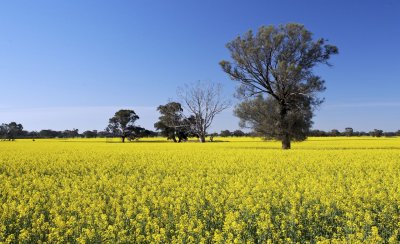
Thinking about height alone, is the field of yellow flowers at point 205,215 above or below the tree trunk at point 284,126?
below

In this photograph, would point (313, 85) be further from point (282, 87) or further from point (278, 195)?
point (278, 195)

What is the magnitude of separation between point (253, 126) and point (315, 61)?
7463mm

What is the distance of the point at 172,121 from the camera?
69125 millimetres

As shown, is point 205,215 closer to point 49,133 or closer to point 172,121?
point 172,121

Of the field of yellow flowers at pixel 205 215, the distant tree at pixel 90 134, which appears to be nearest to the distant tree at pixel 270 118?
the field of yellow flowers at pixel 205 215

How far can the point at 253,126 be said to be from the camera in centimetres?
3269

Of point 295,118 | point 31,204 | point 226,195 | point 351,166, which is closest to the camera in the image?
point 31,204

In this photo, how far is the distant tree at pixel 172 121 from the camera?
2763 inches

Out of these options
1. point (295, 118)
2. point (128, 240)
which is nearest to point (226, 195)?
point (128, 240)

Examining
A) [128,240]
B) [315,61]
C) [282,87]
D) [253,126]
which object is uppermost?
[315,61]

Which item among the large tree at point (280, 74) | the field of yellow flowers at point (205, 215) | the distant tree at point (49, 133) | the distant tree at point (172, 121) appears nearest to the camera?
the field of yellow flowers at point (205, 215)

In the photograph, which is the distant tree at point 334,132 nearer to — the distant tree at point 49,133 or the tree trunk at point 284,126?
the tree trunk at point 284,126

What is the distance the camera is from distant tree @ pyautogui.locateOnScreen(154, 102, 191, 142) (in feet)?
230

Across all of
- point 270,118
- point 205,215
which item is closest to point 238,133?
point 270,118
